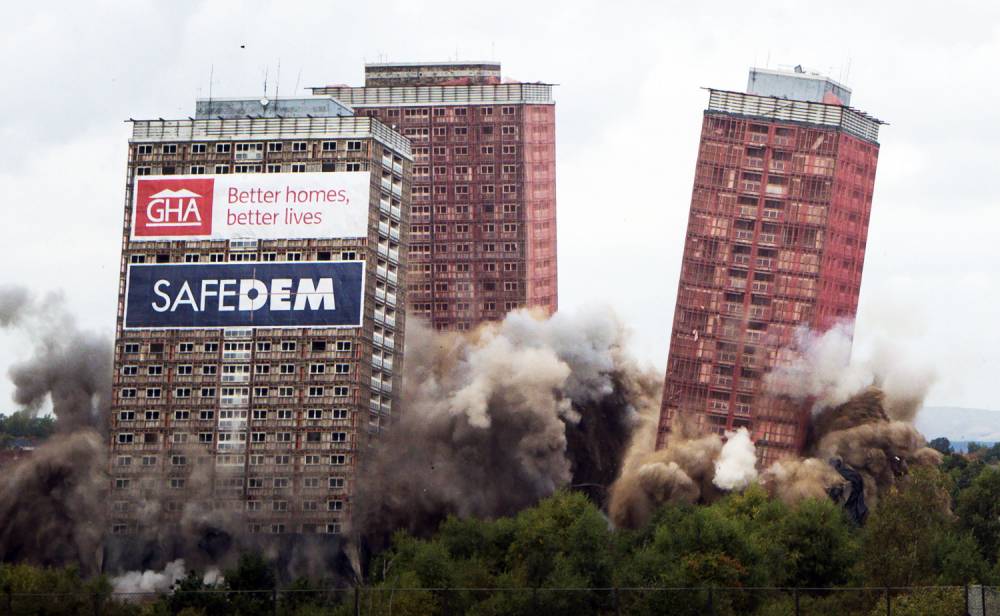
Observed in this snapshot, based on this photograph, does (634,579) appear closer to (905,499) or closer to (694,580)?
(694,580)

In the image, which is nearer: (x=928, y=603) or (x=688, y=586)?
(x=928, y=603)

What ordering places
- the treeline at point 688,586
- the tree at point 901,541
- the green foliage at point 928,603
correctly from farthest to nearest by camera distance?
1. the tree at point 901,541
2. the treeline at point 688,586
3. the green foliage at point 928,603

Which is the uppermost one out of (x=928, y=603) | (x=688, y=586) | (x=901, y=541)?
(x=901, y=541)

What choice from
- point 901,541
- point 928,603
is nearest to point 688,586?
point 901,541

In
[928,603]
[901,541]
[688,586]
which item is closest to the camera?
[928,603]

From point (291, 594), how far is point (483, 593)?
16.6m

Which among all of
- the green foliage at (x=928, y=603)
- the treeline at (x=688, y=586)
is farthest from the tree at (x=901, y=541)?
the green foliage at (x=928, y=603)

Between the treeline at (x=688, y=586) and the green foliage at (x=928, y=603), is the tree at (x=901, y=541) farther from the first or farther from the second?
the green foliage at (x=928, y=603)

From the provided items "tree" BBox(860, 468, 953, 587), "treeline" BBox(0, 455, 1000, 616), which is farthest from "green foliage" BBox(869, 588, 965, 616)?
"tree" BBox(860, 468, 953, 587)

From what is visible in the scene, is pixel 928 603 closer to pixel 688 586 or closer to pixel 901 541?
pixel 901 541

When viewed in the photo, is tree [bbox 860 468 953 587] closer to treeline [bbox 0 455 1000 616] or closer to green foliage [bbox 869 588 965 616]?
treeline [bbox 0 455 1000 616]

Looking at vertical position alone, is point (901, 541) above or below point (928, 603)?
above

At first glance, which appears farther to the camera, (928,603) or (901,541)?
(901,541)

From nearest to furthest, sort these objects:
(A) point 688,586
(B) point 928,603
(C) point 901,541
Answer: (B) point 928,603 < (A) point 688,586 < (C) point 901,541
